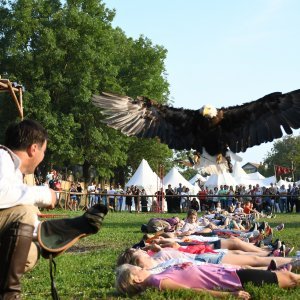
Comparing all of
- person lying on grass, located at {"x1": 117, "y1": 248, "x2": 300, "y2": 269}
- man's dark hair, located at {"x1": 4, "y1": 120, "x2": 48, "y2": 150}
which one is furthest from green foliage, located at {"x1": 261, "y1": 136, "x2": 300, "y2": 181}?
man's dark hair, located at {"x1": 4, "y1": 120, "x2": 48, "y2": 150}

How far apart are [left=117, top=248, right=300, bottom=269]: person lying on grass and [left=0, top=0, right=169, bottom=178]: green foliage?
27163 mm

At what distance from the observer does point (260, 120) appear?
1111 cm

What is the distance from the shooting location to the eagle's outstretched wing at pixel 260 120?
10.7 metres

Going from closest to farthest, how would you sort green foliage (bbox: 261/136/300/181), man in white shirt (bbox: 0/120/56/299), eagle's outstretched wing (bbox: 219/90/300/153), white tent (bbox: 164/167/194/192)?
man in white shirt (bbox: 0/120/56/299), eagle's outstretched wing (bbox: 219/90/300/153), white tent (bbox: 164/167/194/192), green foliage (bbox: 261/136/300/181)

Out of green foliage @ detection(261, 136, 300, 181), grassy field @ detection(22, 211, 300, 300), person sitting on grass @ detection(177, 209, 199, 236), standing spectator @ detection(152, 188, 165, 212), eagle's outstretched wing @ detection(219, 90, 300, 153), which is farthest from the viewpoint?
green foliage @ detection(261, 136, 300, 181)

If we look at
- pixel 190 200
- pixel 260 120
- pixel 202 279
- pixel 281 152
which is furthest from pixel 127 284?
pixel 281 152

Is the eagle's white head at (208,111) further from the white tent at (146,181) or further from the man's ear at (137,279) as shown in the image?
the white tent at (146,181)

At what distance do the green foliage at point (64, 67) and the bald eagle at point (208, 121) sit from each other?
22.4m

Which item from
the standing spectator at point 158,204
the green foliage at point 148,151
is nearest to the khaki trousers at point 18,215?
the standing spectator at point 158,204

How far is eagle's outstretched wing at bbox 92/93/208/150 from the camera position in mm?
10750

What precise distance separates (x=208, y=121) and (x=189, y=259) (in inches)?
200

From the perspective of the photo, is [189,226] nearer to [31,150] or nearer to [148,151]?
[31,150]

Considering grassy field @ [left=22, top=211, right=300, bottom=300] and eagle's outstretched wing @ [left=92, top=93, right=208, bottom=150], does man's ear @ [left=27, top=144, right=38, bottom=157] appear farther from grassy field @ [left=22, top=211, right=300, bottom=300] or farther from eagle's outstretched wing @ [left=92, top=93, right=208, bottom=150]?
eagle's outstretched wing @ [left=92, top=93, right=208, bottom=150]

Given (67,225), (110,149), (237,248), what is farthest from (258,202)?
(67,225)
